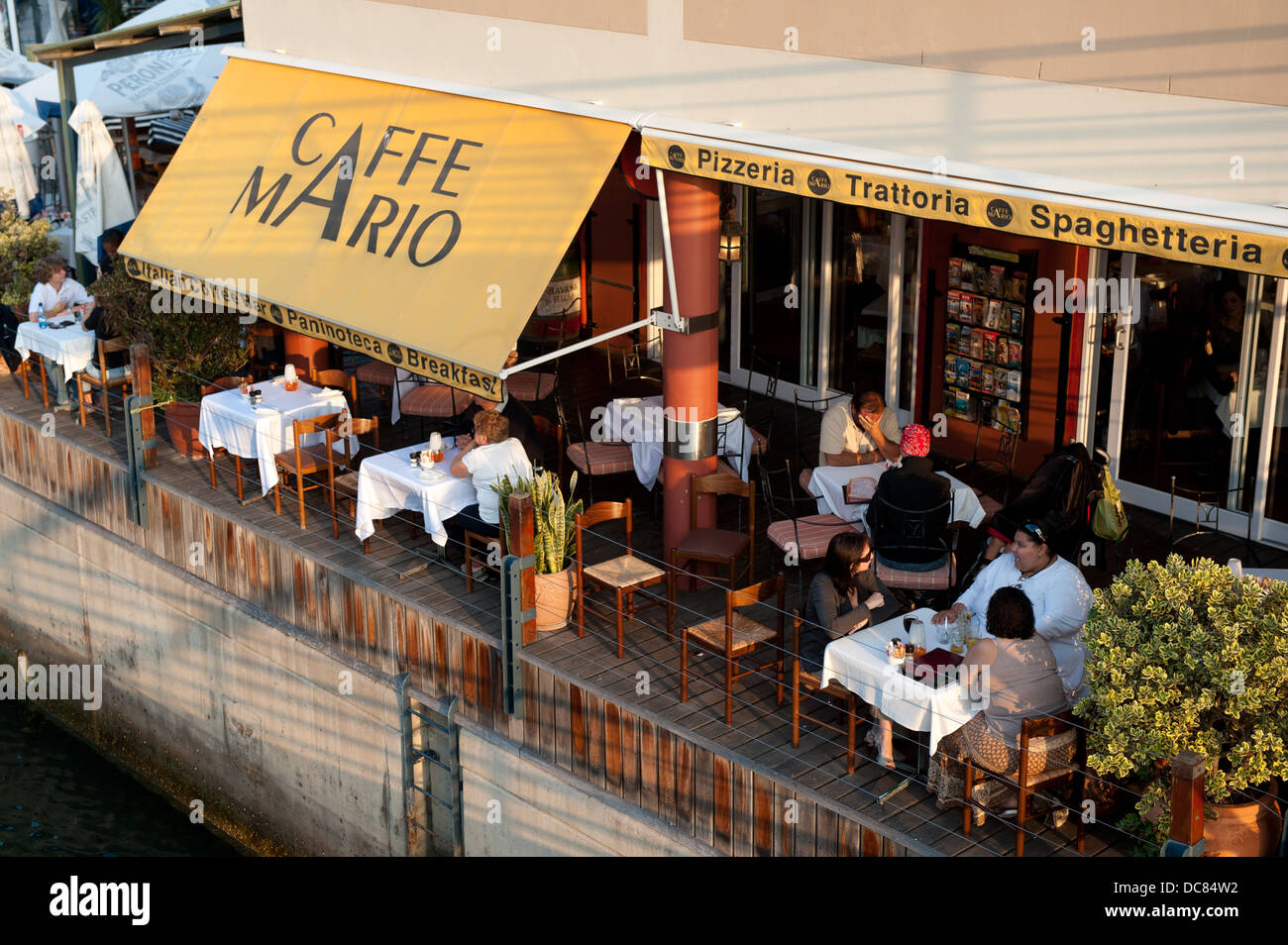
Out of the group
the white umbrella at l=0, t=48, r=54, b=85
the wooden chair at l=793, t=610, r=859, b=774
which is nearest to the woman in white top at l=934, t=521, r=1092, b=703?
the wooden chair at l=793, t=610, r=859, b=774

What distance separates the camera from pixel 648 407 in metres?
12.1

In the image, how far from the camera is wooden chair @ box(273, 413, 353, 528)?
39.4 feet

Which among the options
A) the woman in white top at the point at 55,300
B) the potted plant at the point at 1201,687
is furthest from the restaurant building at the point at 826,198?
the woman in white top at the point at 55,300

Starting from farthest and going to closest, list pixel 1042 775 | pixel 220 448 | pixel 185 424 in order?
pixel 185 424
pixel 220 448
pixel 1042 775

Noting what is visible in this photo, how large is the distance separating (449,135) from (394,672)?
13.0 ft

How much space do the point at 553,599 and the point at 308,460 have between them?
10.2ft

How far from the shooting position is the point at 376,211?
1173 cm

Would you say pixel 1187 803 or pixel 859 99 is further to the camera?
pixel 859 99

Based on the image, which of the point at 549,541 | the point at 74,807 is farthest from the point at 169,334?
the point at 549,541

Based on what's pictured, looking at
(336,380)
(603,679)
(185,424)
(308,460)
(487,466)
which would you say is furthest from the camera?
(336,380)

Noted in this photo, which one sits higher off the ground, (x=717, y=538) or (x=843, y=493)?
(x=843, y=493)

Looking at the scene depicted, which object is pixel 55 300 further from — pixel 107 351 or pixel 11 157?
pixel 11 157

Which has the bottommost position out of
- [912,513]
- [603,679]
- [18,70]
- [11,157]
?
[603,679]
